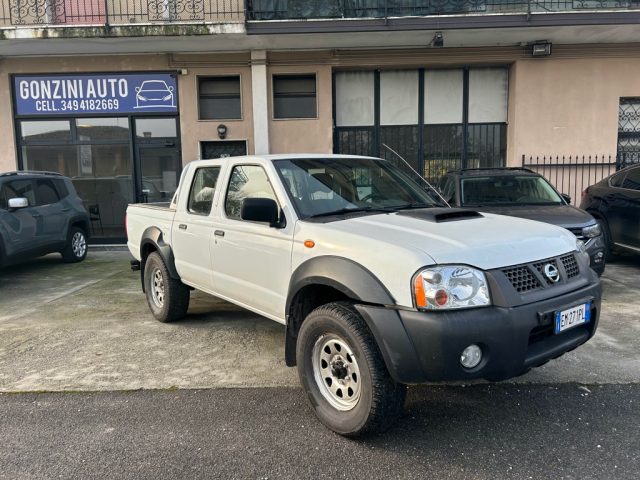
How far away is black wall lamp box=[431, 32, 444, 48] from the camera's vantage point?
10.8 metres

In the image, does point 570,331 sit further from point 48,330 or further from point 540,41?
point 540,41

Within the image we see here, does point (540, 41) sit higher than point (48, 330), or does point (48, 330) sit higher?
point (540, 41)

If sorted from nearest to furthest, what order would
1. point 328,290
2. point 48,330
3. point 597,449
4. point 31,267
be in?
point 597,449 → point 328,290 → point 48,330 → point 31,267

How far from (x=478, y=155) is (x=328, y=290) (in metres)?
9.84

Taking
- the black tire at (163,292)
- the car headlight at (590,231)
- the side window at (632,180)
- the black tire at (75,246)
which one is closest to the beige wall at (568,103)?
the side window at (632,180)

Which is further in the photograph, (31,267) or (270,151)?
(270,151)

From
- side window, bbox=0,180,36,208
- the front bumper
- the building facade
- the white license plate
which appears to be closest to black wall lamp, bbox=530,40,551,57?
the building facade

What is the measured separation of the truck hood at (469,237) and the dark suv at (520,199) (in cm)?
296

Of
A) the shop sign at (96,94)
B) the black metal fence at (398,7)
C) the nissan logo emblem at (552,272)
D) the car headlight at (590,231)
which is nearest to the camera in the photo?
the nissan logo emblem at (552,272)

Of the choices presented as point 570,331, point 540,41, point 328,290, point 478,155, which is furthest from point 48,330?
point 540,41

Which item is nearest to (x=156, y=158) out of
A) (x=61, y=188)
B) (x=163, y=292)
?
(x=61, y=188)

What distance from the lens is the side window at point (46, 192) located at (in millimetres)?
9164

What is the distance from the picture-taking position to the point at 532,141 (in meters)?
11.9

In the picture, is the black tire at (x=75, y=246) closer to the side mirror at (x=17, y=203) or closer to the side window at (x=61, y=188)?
the side window at (x=61, y=188)
